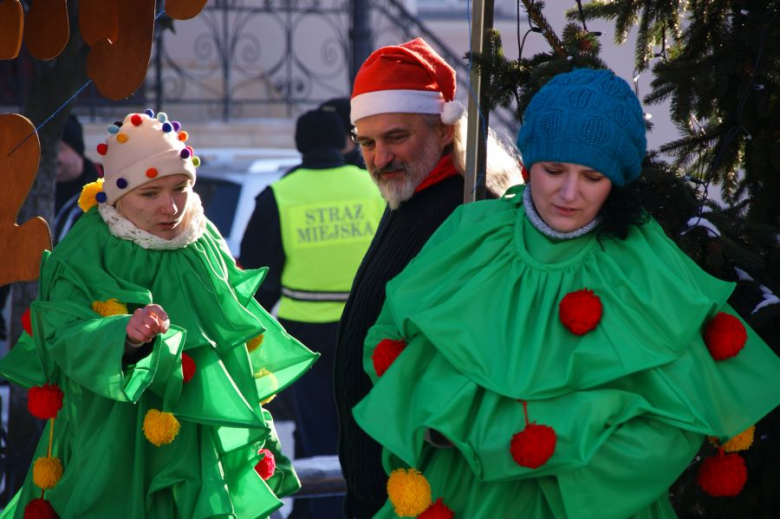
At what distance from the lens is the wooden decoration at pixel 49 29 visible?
3549 millimetres

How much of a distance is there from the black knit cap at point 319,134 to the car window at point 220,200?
2314 mm

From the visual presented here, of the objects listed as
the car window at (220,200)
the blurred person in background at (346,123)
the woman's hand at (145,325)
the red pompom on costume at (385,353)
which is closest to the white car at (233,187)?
the car window at (220,200)

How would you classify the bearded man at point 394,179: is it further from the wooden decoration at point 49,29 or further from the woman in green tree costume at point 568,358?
the wooden decoration at point 49,29

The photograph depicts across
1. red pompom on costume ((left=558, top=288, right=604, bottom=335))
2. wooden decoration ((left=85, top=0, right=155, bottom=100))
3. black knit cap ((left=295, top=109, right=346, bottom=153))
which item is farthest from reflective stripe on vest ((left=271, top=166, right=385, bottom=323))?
red pompom on costume ((left=558, top=288, right=604, bottom=335))

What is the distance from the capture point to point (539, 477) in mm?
2449

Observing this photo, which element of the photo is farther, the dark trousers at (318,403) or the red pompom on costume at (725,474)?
the dark trousers at (318,403)

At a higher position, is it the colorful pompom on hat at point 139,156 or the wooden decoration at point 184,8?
the wooden decoration at point 184,8

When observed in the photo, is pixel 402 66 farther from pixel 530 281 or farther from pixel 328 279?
pixel 328 279

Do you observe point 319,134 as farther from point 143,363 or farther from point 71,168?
point 143,363

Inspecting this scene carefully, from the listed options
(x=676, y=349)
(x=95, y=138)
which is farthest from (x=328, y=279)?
(x=95, y=138)

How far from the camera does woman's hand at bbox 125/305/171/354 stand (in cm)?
309

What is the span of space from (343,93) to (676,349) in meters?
11.5

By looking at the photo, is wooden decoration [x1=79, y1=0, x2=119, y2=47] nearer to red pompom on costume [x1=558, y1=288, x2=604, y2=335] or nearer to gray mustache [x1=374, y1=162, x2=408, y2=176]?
gray mustache [x1=374, y1=162, x2=408, y2=176]

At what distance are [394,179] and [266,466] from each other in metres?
1.08
